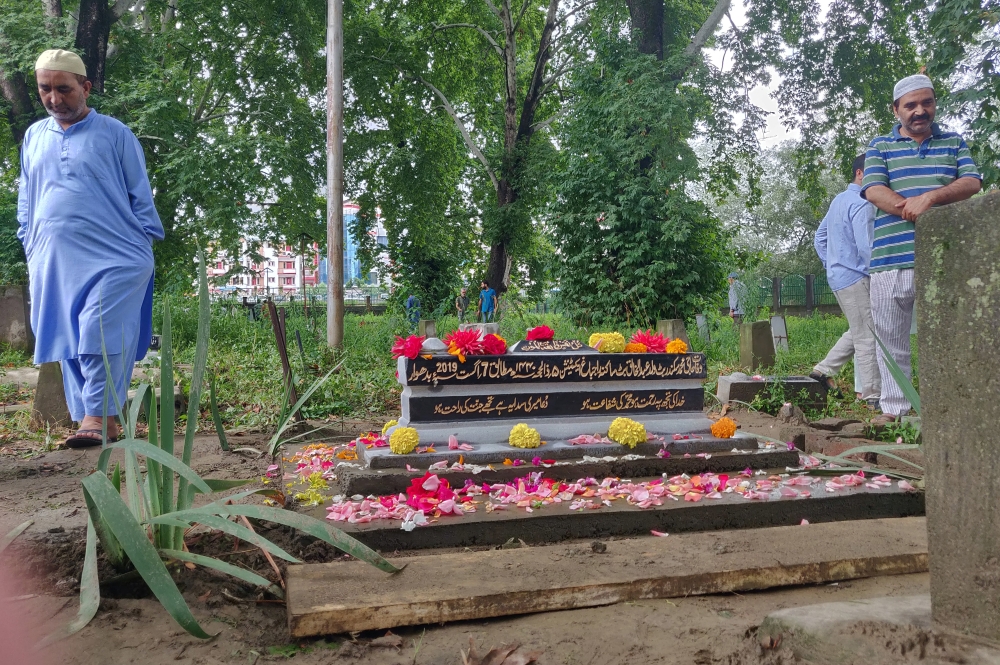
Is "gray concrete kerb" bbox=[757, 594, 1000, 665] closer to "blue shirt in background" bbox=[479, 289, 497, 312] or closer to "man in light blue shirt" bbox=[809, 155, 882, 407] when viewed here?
"man in light blue shirt" bbox=[809, 155, 882, 407]

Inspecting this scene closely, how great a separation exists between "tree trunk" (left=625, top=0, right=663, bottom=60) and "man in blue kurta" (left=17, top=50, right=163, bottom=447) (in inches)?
324

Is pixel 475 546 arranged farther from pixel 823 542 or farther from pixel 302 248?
pixel 302 248

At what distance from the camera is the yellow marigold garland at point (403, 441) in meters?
3.55

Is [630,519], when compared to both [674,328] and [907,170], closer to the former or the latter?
[907,170]

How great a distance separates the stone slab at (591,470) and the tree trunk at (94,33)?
35.2ft

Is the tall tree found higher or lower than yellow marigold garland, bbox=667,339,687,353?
higher

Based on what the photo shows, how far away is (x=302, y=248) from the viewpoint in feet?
44.4

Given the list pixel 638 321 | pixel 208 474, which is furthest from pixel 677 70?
pixel 208 474

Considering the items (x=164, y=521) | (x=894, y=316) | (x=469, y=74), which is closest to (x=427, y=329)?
(x=894, y=316)

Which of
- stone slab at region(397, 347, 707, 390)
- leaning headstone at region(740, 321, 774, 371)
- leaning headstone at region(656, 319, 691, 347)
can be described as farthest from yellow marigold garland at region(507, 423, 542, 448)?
leaning headstone at region(656, 319, 691, 347)

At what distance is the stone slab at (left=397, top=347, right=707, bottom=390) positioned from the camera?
3.81 meters

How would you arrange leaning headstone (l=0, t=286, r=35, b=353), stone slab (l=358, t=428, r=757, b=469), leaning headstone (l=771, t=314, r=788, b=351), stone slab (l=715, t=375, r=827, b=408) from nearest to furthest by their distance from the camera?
stone slab (l=358, t=428, r=757, b=469) → stone slab (l=715, t=375, r=827, b=408) → leaning headstone (l=771, t=314, r=788, b=351) → leaning headstone (l=0, t=286, r=35, b=353)

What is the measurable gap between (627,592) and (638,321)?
7.96m

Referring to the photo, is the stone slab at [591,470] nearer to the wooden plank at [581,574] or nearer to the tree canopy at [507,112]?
the wooden plank at [581,574]
